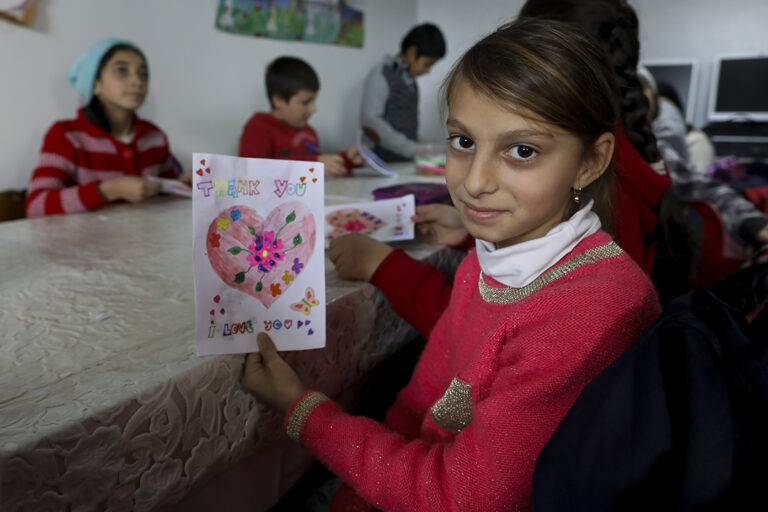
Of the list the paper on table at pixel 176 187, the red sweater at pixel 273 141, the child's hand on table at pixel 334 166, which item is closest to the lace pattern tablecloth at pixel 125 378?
the paper on table at pixel 176 187

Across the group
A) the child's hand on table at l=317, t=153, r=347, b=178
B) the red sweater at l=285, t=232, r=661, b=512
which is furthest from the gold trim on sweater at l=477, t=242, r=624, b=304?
the child's hand on table at l=317, t=153, r=347, b=178

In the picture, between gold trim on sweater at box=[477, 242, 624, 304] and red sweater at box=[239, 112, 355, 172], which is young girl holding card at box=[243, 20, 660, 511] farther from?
red sweater at box=[239, 112, 355, 172]

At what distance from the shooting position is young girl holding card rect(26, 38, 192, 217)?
146cm

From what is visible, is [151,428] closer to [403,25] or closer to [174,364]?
[174,364]

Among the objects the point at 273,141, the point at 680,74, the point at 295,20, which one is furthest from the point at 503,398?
the point at 680,74

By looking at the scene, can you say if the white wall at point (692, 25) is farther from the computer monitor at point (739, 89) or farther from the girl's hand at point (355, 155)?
the girl's hand at point (355, 155)

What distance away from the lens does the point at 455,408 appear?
0.58 metres

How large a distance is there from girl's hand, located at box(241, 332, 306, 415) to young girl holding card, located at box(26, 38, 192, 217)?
3.01 feet

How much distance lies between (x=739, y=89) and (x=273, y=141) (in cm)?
373

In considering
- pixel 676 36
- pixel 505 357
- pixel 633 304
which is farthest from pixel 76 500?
pixel 676 36

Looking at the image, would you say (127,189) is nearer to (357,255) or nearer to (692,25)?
(357,255)

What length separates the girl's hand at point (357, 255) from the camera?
0.83m

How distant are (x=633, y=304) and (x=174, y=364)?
18.6 inches

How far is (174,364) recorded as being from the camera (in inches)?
21.1
